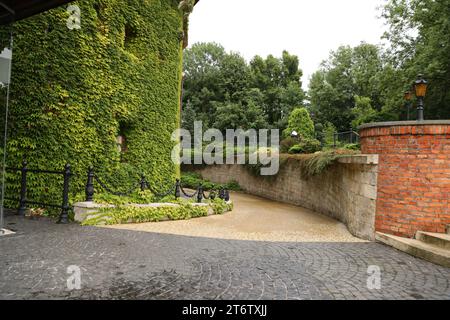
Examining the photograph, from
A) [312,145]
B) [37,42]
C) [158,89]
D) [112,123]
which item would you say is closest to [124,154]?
[112,123]

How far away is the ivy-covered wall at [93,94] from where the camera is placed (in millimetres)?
7000

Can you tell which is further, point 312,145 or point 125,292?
point 312,145

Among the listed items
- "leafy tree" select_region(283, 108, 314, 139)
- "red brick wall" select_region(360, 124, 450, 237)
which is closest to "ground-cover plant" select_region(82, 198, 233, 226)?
"red brick wall" select_region(360, 124, 450, 237)

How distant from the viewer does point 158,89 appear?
10.5 m

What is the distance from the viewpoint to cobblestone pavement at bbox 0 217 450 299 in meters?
3.26

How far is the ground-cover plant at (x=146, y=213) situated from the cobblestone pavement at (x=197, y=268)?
0.86 meters

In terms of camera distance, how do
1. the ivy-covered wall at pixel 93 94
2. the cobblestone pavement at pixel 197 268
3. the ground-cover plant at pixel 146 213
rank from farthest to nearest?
1. the ivy-covered wall at pixel 93 94
2. the ground-cover plant at pixel 146 213
3. the cobblestone pavement at pixel 197 268

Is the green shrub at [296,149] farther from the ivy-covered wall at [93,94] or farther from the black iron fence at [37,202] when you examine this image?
the black iron fence at [37,202]

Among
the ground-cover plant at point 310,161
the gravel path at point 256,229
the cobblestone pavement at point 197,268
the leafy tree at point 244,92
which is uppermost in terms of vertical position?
the leafy tree at point 244,92

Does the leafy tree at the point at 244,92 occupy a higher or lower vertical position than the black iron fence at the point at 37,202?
higher

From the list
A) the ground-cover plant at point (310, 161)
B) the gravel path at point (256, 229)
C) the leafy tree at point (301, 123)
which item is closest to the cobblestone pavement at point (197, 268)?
the gravel path at point (256, 229)

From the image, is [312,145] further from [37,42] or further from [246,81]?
[246,81]

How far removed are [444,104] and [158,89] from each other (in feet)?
58.4

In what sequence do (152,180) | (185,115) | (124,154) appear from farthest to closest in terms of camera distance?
(185,115), (152,180), (124,154)
